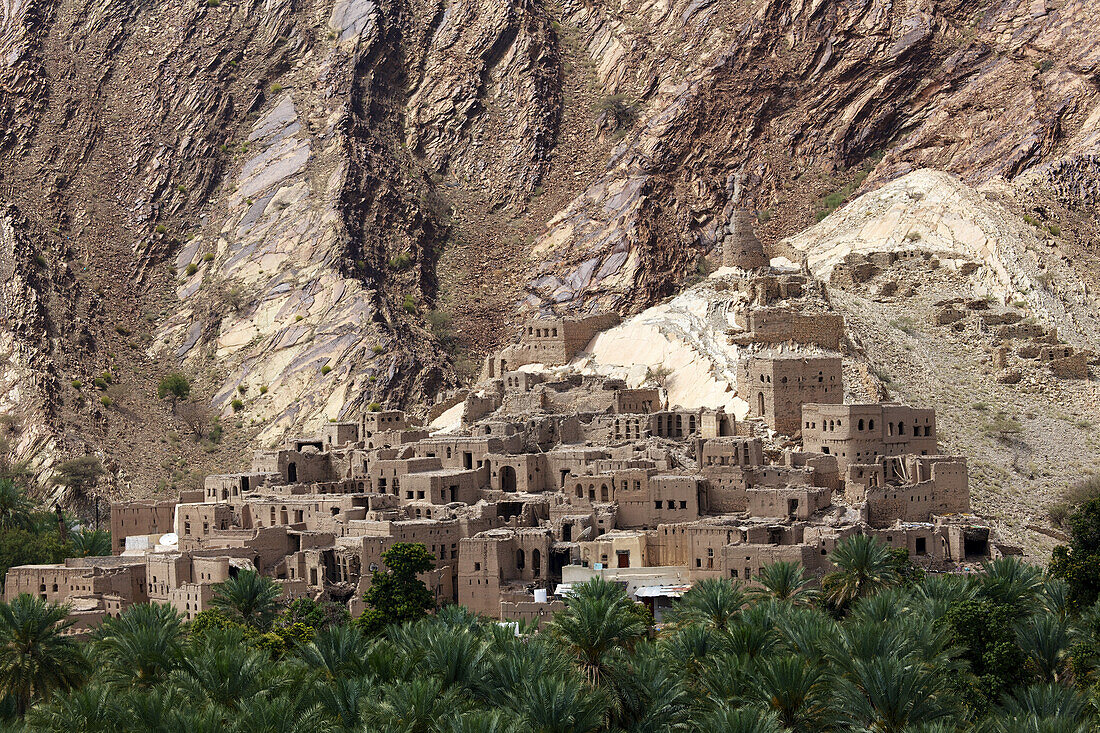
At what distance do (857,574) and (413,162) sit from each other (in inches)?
3251

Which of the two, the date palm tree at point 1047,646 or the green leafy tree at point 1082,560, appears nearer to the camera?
the date palm tree at point 1047,646

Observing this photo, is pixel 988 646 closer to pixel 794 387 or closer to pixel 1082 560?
pixel 1082 560

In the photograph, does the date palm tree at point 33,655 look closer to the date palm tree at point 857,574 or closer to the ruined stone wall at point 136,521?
the ruined stone wall at point 136,521

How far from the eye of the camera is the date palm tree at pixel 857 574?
65.4 metres

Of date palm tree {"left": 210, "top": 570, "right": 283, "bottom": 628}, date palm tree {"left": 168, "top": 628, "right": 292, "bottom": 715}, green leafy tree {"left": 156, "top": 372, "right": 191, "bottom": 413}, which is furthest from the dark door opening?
green leafy tree {"left": 156, "top": 372, "right": 191, "bottom": 413}

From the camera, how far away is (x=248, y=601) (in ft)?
220

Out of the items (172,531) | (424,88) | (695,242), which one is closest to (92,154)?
(424,88)

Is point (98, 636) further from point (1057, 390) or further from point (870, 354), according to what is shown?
point (1057, 390)

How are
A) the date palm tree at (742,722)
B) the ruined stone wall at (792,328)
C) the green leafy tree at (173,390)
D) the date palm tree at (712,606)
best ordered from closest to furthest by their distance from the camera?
1. the date palm tree at (742,722)
2. the date palm tree at (712,606)
3. the ruined stone wall at (792,328)
4. the green leafy tree at (173,390)

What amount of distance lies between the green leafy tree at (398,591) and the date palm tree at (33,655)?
11.2 meters

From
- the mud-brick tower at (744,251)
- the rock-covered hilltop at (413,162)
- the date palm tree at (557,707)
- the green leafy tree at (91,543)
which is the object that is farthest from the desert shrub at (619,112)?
the date palm tree at (557,707)

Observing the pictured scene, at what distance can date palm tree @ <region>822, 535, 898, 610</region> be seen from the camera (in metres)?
65.4

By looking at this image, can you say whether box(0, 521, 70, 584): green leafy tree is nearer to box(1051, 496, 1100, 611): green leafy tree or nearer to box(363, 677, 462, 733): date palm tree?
box(363, 677, 462, 733): date palm tree

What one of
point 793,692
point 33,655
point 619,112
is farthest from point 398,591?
point 619,112
